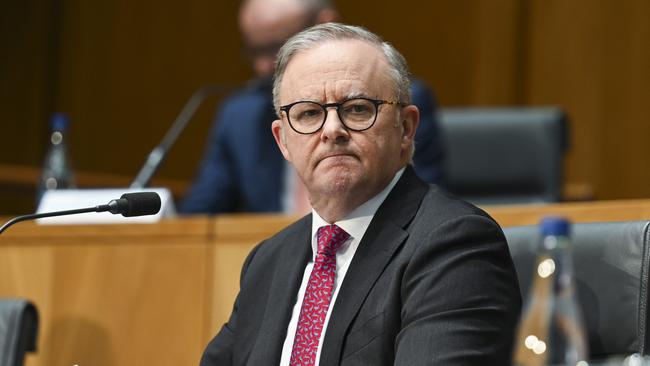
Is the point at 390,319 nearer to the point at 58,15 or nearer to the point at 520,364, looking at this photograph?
the point at 520,364

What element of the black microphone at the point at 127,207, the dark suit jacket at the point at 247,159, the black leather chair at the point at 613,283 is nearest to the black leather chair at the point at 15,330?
the black microphone at the point at 127,207

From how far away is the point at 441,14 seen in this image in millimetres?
5961

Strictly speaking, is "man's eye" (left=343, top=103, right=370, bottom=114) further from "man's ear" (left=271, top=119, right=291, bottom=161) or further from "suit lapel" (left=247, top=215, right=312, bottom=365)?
"suit lapel" (left=247, top=215, right=312, bottom=365)

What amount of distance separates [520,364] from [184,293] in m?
2.10

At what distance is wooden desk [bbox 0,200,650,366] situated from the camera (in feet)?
10.6

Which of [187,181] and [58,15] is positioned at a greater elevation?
[58,15]

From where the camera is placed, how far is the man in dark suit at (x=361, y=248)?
2.01 m

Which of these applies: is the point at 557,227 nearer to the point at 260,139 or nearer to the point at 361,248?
the point at 361,248

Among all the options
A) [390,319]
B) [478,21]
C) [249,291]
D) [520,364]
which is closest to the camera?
[520,364]

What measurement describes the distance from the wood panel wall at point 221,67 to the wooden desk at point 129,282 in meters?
2.30

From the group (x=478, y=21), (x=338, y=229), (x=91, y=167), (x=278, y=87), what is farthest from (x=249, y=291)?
(x=91, y=167)

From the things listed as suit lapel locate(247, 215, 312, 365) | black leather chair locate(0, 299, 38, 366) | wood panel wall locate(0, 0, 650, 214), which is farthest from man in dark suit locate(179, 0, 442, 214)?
wood panel wall locate(0, 0, 650, 214)

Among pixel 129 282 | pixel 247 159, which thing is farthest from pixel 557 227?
pixel 247 159

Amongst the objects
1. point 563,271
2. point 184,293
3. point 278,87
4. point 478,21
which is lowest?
point 184,293
